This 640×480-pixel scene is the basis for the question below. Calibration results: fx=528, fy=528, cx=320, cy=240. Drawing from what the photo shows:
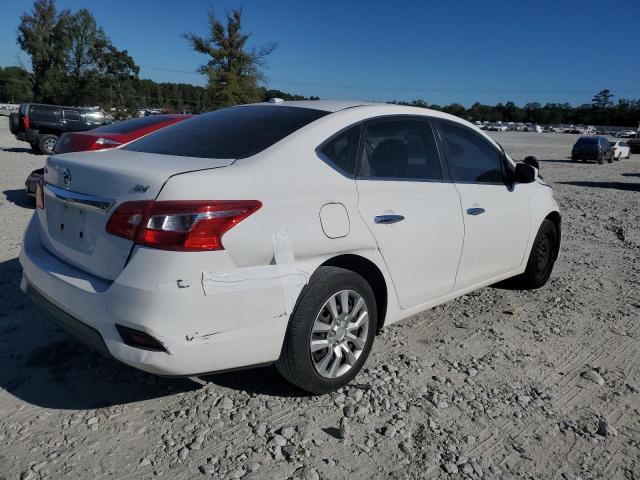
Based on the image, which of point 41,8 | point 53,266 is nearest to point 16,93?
point 41,8

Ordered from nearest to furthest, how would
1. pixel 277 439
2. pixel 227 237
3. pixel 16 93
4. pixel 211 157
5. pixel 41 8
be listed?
1. pixel 227 237
2. pixel 277 439
3. pixel 211 157
4. pixel 41 8
5. pixel 16 93

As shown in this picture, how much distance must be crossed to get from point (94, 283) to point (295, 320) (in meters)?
0.97

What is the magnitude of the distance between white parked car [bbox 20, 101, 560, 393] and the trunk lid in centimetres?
1

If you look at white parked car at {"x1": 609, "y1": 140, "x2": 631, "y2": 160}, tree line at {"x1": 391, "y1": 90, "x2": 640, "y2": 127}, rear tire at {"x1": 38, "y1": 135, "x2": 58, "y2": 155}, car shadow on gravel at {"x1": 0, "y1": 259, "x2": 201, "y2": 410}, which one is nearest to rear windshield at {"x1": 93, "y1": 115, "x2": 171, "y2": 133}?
car shadow on gravel at {"x1": 0, "y1": 259, "x2": 201, "y2": 410}

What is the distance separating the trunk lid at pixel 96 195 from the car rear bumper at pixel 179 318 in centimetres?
12

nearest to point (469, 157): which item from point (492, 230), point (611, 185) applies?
point (492, 230)

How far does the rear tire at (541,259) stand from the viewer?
15.6 ft

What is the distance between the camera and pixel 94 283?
2.48 meters

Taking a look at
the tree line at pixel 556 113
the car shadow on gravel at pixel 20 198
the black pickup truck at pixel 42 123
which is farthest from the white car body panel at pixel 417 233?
the tree line at pixel 556 113

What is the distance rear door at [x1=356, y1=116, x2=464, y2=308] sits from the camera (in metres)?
3.07

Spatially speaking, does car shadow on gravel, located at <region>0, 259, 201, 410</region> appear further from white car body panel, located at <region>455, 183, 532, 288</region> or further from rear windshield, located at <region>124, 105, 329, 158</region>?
white car body panel, located at <region>455, 183, 532, 288</region>

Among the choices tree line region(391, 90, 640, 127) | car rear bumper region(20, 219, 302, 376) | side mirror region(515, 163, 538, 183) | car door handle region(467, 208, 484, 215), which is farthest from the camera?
tree line region(391, 90, 640, 127)

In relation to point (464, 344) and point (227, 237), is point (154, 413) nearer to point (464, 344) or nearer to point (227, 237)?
point (227, 237)

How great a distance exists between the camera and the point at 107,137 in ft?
24.1
